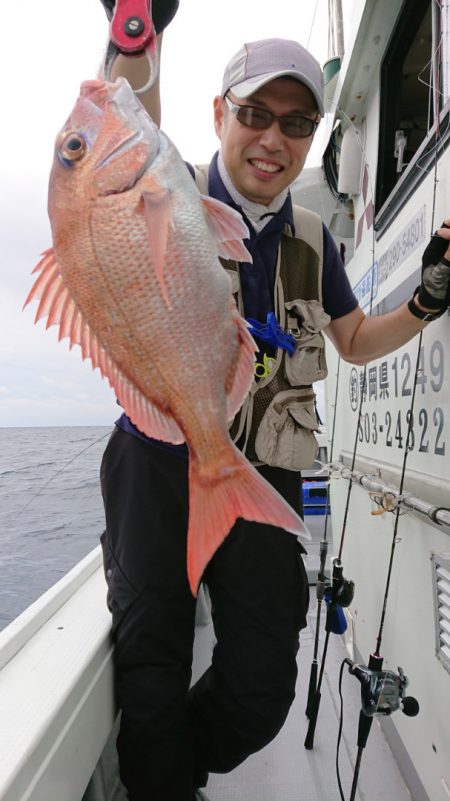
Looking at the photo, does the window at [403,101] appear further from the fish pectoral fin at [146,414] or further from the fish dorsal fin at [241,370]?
the fish pectoral fin at [146,414]

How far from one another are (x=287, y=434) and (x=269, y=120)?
3.05ft

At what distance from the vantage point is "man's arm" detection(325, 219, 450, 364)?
Result: 163 cm

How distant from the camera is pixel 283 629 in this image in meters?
1.77

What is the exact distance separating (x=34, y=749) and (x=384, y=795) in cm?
165

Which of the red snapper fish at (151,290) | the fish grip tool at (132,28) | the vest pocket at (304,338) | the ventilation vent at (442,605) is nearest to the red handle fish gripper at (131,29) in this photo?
the fish grip tool at (132,28)

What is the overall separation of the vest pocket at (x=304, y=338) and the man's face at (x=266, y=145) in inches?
13.9

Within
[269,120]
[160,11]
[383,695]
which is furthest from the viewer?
[383,695]

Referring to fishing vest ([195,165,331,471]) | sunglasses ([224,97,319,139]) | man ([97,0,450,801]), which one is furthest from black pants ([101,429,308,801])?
sunglasses ([224,97,319,139])

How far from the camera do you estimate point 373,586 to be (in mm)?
2812

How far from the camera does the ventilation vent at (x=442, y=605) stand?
5.74ft

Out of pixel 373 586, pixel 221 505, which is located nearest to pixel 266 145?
pixel 221 505

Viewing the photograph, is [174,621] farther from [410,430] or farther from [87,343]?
[410,430]

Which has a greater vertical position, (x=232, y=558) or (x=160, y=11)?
(x=160, y=11)

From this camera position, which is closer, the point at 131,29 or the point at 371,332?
the point at 131,29
